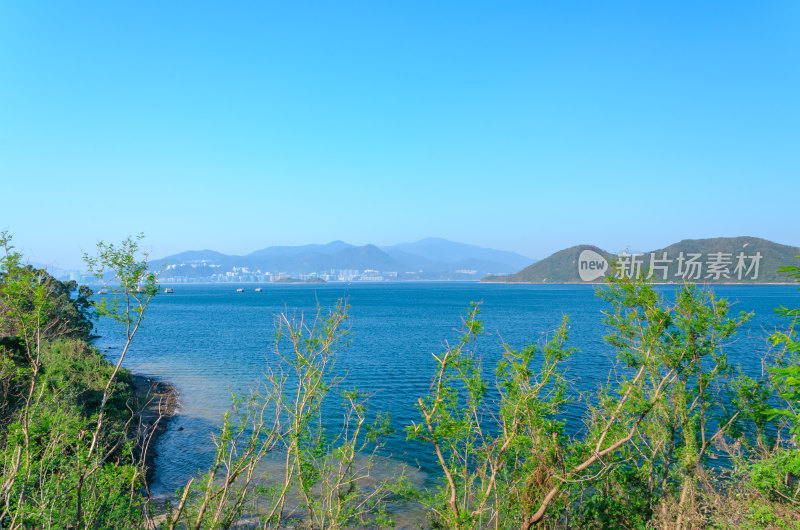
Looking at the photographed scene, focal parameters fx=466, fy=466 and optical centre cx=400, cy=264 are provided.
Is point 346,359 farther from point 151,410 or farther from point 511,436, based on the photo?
point 511,436

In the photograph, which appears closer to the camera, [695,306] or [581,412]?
[695,306]

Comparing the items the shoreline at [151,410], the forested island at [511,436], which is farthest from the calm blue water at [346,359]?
the forested island at [511,436]

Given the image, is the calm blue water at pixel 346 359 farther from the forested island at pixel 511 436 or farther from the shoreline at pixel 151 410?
the forested island at pixel 511 436

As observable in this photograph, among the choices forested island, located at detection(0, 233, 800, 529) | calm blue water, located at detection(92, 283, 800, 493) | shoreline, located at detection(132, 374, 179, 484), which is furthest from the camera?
calm blue water, located at detection(92, 283, 800, 493)

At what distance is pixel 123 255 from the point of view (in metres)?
11.0

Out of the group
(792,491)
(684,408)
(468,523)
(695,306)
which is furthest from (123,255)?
(792,491)

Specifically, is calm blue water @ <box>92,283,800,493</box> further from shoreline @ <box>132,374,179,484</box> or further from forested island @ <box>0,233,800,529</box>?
forested island @ <box>0,233,800,529</box>

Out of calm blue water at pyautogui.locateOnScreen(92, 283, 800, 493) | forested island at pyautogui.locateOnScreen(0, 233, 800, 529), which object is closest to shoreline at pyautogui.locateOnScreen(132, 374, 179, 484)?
calm blue water at pyautogui.locateOnScreen(92, 283, 800, 493)

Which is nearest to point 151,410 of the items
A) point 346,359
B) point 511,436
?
point 346,359

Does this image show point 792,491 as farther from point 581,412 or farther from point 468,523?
point 581,412

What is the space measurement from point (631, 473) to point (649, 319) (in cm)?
480

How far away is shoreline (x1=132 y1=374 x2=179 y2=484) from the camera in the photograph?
79.2ft

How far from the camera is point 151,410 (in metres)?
32.0

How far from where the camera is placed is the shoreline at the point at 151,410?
79.2 ft
